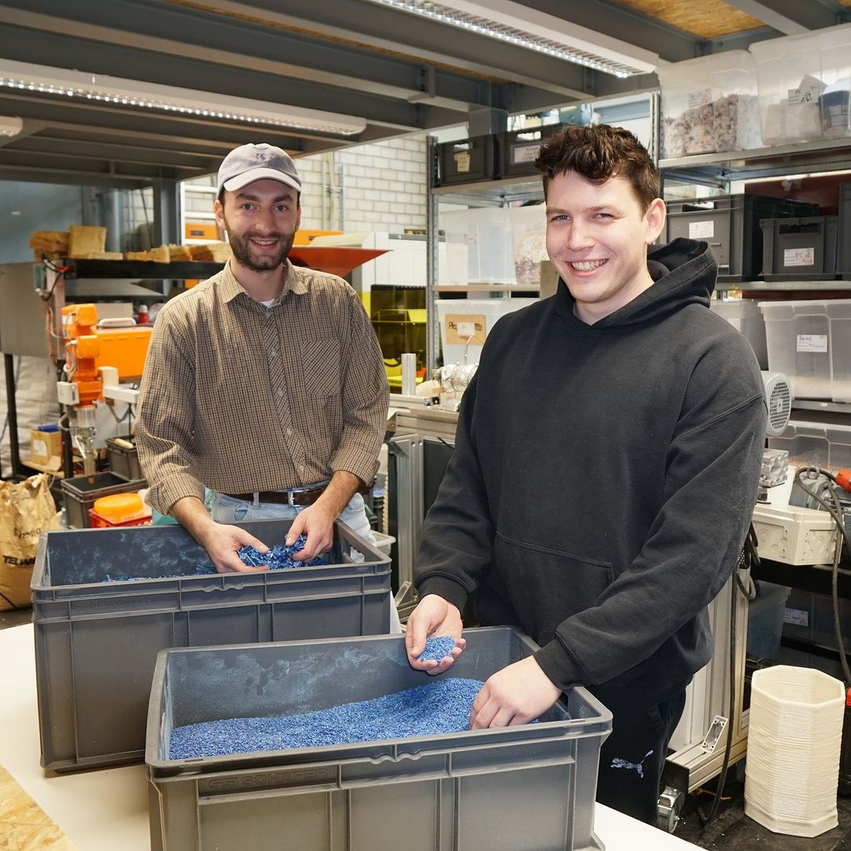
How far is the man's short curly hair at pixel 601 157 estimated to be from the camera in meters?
1.20

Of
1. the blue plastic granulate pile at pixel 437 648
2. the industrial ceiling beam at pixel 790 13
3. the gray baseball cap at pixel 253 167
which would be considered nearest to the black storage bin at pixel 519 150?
the industrial ceiling beam at pixel 790 13

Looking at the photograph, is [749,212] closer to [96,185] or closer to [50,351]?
[50,351]

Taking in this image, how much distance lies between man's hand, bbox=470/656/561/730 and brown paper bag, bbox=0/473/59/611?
3.65m

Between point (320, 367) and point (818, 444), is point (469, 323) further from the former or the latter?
point (320, 367)

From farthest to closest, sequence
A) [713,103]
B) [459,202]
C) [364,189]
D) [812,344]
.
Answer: [364,189], [459,202], [713,103], [812,344]

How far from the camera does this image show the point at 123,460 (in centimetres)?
456

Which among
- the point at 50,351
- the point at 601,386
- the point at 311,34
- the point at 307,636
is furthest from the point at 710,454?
the point at 50,351

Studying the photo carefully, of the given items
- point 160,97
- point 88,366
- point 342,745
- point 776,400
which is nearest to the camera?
point 342,745

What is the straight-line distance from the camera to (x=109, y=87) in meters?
3.78

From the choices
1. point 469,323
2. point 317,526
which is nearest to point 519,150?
point 469,323

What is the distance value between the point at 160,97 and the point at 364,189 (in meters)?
5.70

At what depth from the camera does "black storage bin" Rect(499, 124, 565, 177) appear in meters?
4.46

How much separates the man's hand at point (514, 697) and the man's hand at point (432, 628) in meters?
0.07

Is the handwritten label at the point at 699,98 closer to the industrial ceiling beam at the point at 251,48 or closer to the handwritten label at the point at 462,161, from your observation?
the handwritten label at the point at 462,161
